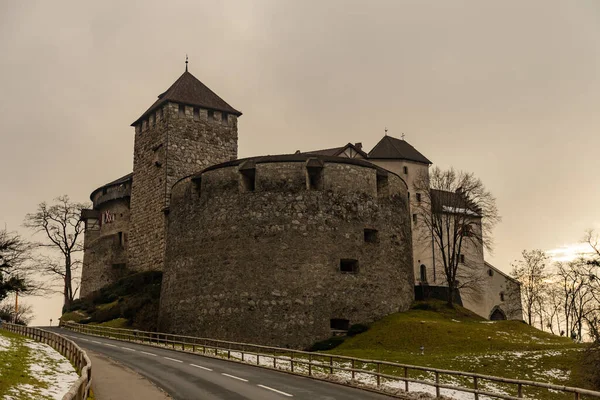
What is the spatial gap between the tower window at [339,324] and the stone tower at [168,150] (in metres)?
18.1

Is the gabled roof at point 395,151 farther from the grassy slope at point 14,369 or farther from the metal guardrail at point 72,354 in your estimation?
the grassy slope at point 14,369

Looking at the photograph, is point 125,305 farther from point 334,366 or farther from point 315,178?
point 334,366

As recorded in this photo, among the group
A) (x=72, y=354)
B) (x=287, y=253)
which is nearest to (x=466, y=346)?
(x=287, y=253)

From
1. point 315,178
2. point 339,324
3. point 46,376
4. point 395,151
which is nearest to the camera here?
point 46,376

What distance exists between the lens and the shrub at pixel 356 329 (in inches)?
1251

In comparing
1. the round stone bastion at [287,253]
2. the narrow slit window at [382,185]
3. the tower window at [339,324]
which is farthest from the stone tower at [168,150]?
the tower window at [339,324]

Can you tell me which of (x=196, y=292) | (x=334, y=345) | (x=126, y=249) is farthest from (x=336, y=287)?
(x=126, y=249)

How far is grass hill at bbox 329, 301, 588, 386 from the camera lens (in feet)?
74.5

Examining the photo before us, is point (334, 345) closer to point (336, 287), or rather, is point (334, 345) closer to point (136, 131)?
point (336, 287)

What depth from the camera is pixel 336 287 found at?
32.7 meters

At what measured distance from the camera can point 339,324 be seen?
32.5 m

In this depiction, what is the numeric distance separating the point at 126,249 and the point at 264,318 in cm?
2393

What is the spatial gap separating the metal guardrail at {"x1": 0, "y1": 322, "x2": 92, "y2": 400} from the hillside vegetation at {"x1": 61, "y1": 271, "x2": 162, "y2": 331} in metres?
6.61

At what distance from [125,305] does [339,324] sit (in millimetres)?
15931
